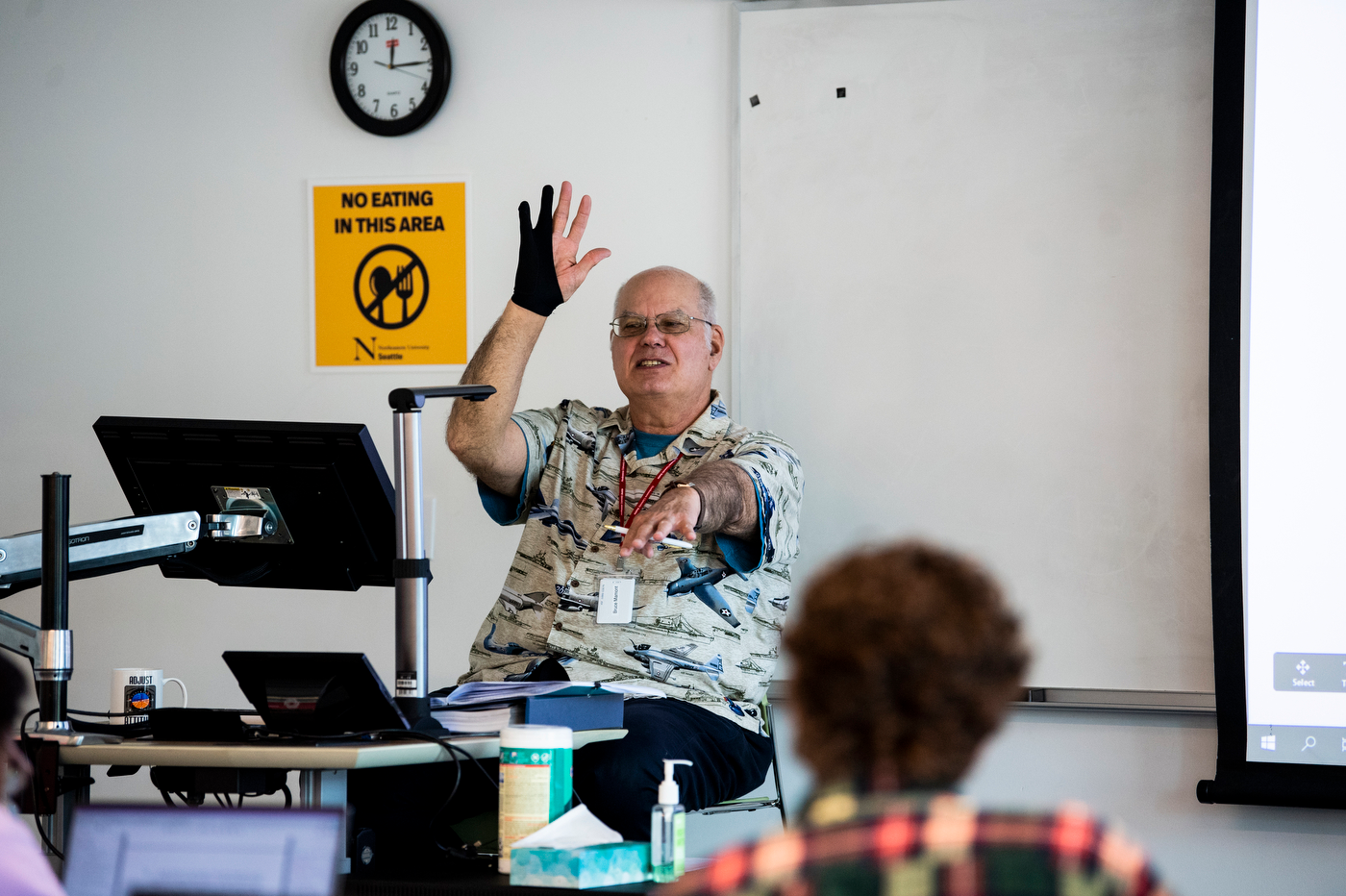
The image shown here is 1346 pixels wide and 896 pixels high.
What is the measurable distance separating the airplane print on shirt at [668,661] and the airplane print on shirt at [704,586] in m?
0.09

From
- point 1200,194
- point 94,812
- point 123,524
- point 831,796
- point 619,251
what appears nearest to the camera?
point 831,796

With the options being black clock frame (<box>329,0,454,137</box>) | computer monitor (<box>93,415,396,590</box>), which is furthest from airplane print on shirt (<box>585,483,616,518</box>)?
black clock frame (<box>329,0,454,137</box>)

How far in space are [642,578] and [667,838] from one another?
3.20 ft

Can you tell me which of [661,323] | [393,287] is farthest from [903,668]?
[393,287]

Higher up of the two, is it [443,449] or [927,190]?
[927,190]

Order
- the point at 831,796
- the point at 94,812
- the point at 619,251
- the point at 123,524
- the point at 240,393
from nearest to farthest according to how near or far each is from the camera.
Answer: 1. the point at 831,796
2. the point at 94,812
3. the point at 123,524
4. the point at 619,251
5. the point at 240,393

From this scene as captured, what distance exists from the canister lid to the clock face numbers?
1.94 metres

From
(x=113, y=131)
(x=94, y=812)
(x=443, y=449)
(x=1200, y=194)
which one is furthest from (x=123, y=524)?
(x=1200, y=194)

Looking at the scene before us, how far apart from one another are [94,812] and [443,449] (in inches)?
77.8

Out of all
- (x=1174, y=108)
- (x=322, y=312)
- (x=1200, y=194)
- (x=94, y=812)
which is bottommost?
(x=94, y=812)

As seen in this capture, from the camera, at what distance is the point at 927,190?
2.70 m

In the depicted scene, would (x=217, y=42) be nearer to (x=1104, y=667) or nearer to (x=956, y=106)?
(x=956, y=106)

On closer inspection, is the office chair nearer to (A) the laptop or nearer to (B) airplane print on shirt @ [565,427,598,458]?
(B) airplane print on shirt @ [565,427,598,458]

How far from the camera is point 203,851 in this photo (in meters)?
0.97
